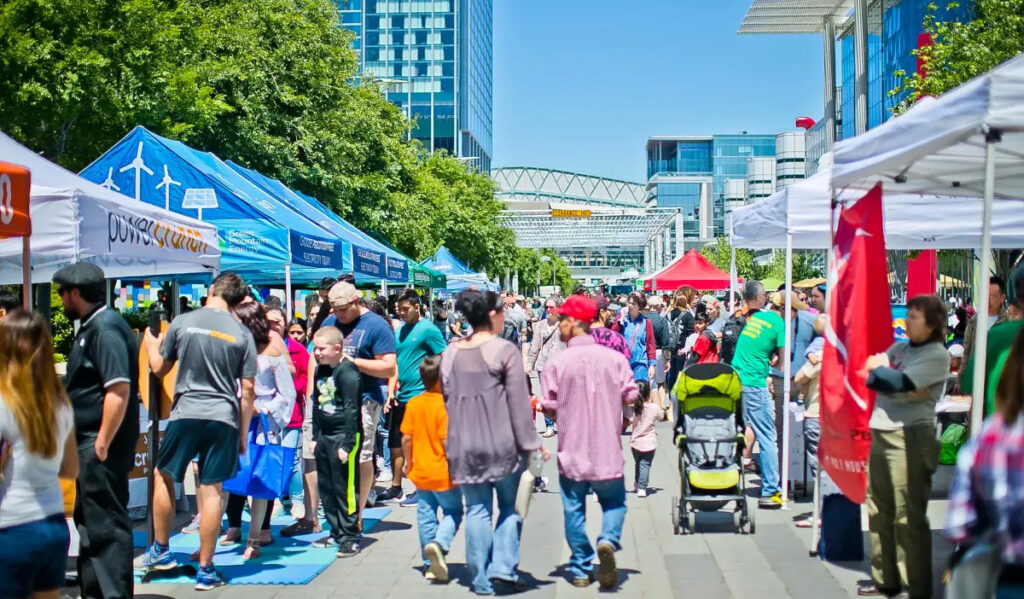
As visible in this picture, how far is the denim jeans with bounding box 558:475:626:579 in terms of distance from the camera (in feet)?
22.1

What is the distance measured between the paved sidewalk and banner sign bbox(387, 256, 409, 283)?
31.2 feet

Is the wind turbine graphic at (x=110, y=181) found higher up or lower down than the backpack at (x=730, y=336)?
higher up

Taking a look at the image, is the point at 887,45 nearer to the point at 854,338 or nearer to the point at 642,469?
the point at 642,469

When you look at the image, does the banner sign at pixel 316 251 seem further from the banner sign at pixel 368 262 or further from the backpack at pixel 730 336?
the backpack at pixel 730 336

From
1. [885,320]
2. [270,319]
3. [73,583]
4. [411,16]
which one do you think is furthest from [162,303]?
[411,16]

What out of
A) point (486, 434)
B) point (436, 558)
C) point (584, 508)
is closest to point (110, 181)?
point (436, 558)

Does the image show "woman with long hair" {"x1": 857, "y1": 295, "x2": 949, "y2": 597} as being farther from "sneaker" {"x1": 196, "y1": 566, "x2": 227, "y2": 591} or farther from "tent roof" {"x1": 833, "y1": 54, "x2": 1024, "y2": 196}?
"sneaker" {"x1": 196, "y1": 566, "x2": 227, "y2": 591}

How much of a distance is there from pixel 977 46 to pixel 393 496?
15780 millimetres

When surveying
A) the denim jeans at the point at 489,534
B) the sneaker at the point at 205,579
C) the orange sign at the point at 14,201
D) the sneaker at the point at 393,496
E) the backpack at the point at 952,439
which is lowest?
the sneaker at the point at 393,496

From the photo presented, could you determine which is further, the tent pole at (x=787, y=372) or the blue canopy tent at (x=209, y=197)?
the blue canopy tent at (x=209, y=197)

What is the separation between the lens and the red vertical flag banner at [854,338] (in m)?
6.29

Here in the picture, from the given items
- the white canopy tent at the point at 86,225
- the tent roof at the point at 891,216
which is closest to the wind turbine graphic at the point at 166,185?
the white canopy tent at the point at 86,225

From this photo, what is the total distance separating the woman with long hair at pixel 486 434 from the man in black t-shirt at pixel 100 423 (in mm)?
1914

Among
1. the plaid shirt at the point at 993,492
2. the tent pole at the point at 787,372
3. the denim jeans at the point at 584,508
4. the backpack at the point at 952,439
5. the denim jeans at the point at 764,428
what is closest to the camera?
the plaid shirt at the point at 993,492
